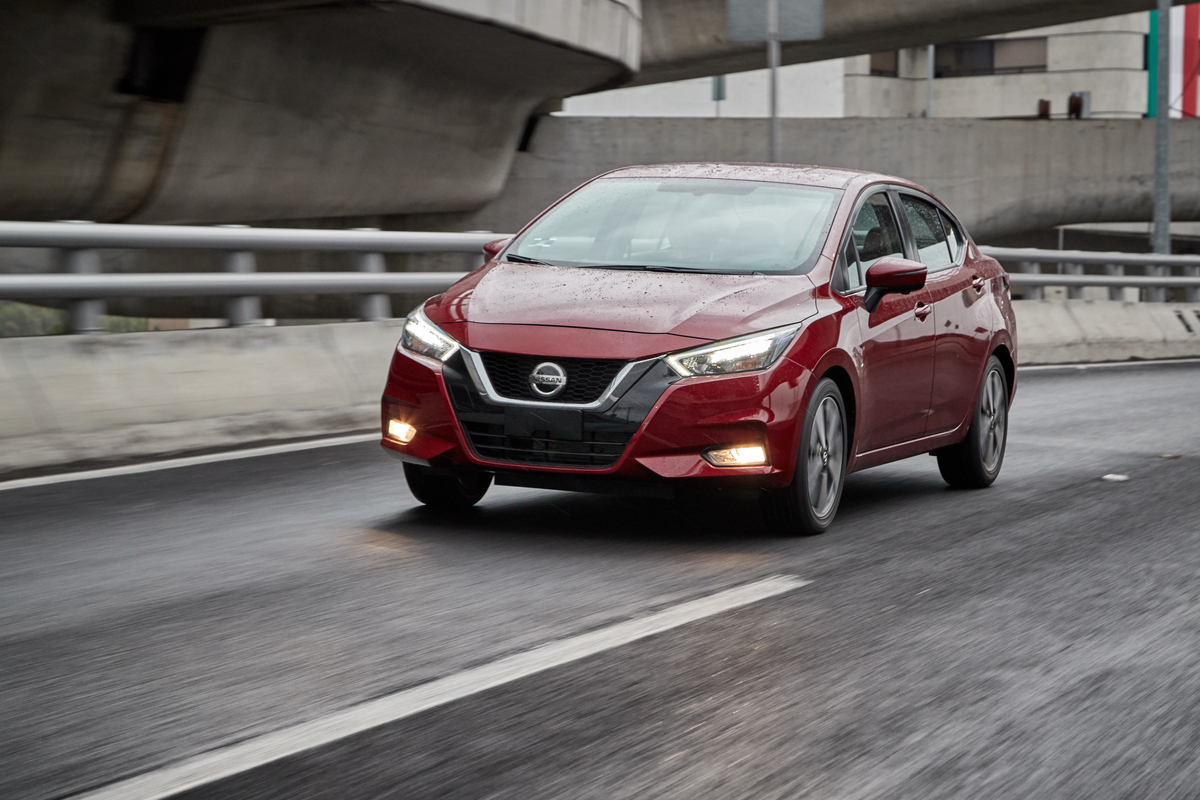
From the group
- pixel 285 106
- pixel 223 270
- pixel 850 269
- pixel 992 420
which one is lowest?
pixel 992 420

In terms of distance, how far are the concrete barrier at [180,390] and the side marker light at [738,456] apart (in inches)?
140

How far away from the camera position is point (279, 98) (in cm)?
2164

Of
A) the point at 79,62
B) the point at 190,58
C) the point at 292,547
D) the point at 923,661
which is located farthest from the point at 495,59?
the point at 923,661

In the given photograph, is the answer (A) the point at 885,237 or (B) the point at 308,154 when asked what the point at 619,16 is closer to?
(B) the point at 308,154

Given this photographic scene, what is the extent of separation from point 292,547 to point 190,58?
14.1 metres

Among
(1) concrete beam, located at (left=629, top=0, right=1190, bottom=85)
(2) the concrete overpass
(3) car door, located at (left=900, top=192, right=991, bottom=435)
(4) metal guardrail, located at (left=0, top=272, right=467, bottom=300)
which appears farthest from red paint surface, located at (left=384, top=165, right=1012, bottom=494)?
(1) concrete beam, located at (left=629, top=0, right=1190, bottom=85)

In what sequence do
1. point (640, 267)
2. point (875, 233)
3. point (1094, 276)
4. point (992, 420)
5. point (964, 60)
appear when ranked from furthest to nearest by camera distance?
point (964, 60)
point (1094, 276)
point (992, 420)
point (875, 233)
point (640, 267)

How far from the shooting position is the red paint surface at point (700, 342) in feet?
21.5

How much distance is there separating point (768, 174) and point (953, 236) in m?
1.44

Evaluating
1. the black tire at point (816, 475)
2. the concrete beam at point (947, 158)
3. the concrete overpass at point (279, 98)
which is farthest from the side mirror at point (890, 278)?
the concrete beam at point (947, 158)

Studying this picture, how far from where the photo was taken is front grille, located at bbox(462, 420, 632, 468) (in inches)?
256

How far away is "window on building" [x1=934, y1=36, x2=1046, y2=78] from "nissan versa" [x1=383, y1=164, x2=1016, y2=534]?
73.0m

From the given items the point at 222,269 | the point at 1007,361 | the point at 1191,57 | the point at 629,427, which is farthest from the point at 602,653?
the point at 1191,57

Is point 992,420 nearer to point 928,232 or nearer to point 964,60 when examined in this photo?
point 928,232
